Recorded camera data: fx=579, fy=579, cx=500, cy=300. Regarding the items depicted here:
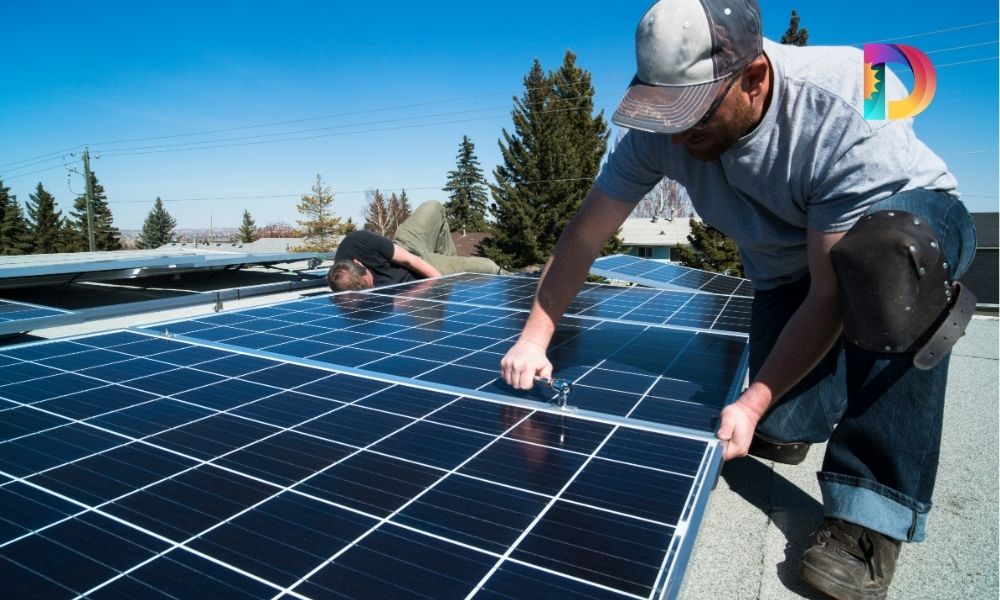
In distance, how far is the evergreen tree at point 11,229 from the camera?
4722cm

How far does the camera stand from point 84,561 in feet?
4.74

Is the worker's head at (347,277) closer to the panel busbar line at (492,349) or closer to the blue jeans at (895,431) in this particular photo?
the panel busbar line at (492,349)

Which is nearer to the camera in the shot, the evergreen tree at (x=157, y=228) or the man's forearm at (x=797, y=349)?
the man's forearm at (x=797, y=349)

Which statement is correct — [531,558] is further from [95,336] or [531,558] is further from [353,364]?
[95,336]

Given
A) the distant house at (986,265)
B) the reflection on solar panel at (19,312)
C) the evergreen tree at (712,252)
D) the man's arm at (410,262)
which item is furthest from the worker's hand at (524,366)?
the evergreen tree at (712,252)

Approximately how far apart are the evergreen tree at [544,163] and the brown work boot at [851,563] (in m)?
36.4

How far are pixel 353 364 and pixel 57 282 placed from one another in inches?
282

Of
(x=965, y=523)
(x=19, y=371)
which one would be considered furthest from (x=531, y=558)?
(x=19, y=371)

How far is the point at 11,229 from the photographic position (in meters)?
48.1

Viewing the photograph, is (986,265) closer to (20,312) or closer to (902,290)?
(902,290)

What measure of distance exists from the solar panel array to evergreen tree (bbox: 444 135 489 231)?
190 feet

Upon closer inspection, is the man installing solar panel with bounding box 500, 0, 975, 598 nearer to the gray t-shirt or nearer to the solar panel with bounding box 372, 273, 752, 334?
the gray t-shirt

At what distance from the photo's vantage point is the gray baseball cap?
2014 millimetres

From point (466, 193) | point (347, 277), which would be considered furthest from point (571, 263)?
point (466, 193)
